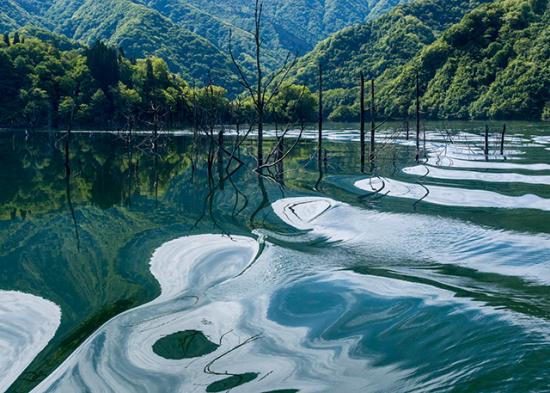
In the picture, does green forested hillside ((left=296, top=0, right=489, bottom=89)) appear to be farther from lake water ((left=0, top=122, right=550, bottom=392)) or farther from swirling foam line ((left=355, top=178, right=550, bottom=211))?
lake water ((left=0, top=122, right=550, bottom=392))

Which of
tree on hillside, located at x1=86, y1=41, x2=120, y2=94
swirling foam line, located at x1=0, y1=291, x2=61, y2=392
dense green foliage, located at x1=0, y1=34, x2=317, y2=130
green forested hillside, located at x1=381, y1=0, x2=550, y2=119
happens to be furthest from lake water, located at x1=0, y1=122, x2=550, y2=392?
green forested hillside, located at x1=381, y1=0, x2=550, y2=119

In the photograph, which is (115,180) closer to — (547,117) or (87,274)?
(87,274)

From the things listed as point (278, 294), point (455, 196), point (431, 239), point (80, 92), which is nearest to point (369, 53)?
point (80, 92)

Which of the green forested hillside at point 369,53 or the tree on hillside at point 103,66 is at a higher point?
the green forested hillside at point 369,53

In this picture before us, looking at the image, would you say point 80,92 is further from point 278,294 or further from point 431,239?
point 278,294

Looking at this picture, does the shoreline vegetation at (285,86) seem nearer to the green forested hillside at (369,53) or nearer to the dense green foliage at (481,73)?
the dense green foliage at (481,73)

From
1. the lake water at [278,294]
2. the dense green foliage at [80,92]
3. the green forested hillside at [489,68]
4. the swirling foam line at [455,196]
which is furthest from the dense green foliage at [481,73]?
the lake water at [278,294]

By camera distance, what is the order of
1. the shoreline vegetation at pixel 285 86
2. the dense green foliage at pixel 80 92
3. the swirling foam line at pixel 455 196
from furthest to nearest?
1. the shoreline vegetation at pixel 285 86
2. the dense green foliage at pixel 80 92
3. the swirling foam line at pixel 455 196

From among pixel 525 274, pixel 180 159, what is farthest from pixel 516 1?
pixel 525 274
